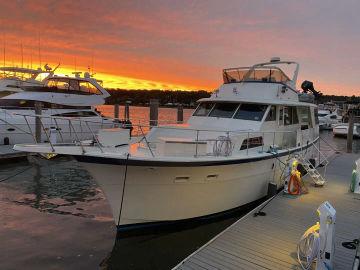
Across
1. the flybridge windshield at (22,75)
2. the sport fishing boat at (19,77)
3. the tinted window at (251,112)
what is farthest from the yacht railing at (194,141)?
the flybridge windshield at (22,75)

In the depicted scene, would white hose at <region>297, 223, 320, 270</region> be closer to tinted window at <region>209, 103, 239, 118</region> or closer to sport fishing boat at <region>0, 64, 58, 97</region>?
tinted window at <region>209, 103, 239, 118</region>

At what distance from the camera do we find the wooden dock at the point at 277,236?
6.35 metres

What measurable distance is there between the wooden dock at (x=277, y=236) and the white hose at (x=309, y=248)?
0.14 m

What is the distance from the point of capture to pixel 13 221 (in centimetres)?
996

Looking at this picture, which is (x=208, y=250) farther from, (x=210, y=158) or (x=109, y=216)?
(x=109, y=216)

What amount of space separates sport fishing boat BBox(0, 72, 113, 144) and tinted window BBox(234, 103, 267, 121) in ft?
35.7

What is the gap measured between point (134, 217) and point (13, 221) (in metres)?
4.07

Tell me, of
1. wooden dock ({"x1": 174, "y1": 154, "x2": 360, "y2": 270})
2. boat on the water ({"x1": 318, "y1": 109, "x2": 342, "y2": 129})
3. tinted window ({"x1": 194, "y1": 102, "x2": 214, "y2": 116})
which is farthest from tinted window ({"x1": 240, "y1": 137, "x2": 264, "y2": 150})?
boat on the water ({"x1": 318, "y1": 109, "x2": 342, "y2": 129})

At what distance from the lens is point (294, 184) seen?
10531 millimetres

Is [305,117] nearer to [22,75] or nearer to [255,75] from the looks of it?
[255,75]

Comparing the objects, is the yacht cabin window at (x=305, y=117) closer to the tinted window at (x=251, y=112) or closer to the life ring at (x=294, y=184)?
the tinted window at (x=251, y=112)

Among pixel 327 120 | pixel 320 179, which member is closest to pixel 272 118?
pixel 320 179

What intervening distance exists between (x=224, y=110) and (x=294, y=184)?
3.10m

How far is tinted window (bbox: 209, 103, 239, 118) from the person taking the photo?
36.9ft
